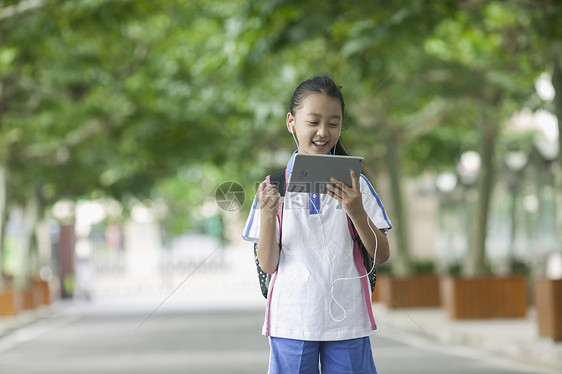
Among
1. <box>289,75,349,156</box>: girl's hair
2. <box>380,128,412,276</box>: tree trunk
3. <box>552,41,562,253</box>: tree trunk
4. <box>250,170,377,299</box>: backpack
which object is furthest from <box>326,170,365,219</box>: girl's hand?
<box>380,128,412,276</box>: tree trunk

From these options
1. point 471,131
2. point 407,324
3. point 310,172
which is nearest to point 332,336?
point 310,172

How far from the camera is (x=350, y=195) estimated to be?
11.7 ft

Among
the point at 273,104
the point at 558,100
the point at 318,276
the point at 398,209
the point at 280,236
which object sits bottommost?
the point at 318,276

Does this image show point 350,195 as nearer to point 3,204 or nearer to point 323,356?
point 323,356

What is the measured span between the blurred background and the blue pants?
53 centimetres

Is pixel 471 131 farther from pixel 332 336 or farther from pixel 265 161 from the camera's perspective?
pixel 332 336

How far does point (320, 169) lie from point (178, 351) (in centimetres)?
1190

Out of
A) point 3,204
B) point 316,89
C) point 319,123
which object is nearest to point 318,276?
point 319,123

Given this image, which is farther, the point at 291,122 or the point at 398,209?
the point at 398,209

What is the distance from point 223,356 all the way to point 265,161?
45.1ft

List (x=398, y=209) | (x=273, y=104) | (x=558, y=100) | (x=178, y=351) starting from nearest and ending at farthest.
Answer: (x=558, y=100)
(x=273, y=104)
(x=178, y=351)
(x=398, y=209)

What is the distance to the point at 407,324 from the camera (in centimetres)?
1912

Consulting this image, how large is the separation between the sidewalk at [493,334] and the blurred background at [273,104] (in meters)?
1.37

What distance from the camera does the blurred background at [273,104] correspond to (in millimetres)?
11039
